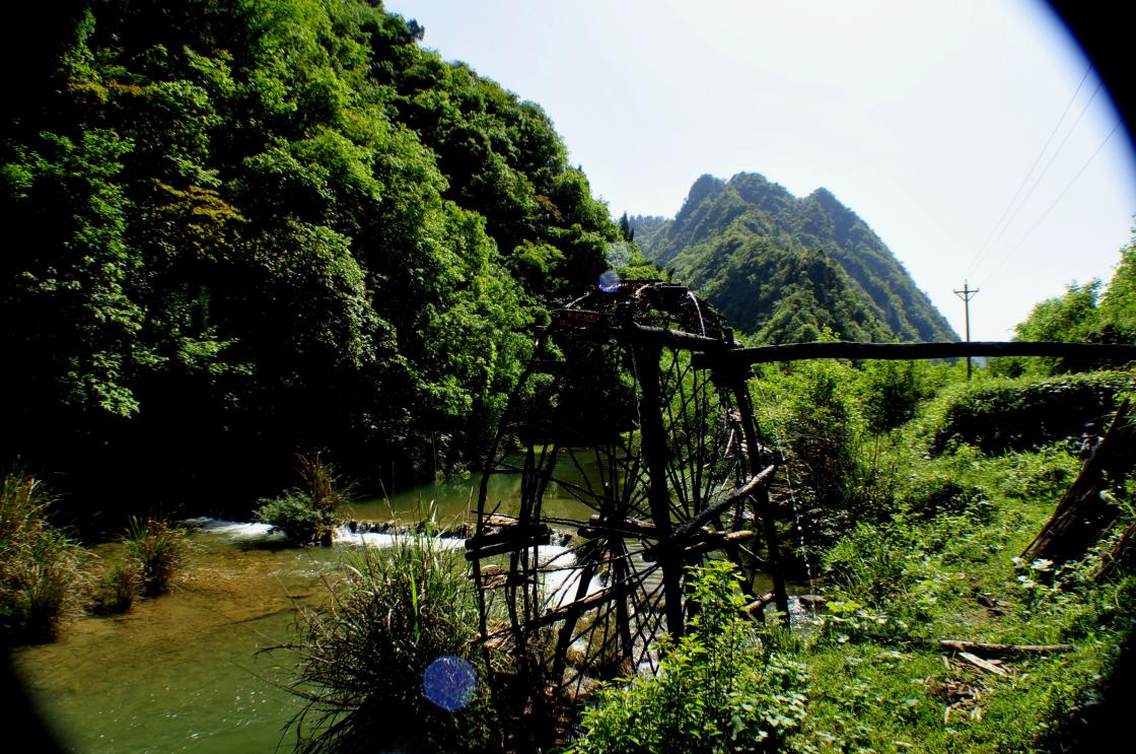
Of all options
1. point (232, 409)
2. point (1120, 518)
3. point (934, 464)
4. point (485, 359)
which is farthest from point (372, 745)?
point (485, 359)

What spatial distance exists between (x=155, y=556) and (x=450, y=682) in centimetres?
698

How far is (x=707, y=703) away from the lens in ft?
10.1

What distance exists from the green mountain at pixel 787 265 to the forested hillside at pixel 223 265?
76.3 feet

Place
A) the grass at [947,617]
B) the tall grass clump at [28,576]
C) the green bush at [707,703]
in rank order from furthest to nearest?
1. the tall grass clump at [28,576]
2. the grass at [947,617]
3. the green bush at [707,703]

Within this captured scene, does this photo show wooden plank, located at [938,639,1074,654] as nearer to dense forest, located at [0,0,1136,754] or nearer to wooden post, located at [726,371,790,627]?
dense forest, located at [0,0,1136,754]

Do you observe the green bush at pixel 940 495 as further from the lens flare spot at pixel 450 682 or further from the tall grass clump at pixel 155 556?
the tall grass clump at pixel 155 556

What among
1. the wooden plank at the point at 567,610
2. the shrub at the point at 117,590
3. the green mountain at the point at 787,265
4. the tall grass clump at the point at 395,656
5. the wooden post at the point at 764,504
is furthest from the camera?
the green mountain at the point at 787,265

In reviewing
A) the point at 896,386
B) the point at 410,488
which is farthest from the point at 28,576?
the point at 896,386

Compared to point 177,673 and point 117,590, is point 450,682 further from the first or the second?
point 117,590

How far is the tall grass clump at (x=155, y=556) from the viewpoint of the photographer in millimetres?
8328

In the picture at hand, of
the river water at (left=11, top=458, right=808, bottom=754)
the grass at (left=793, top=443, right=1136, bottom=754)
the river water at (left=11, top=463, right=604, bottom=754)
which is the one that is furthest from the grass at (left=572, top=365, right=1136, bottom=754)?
the river water at (left=11, top=458, right=808, bottom=754)

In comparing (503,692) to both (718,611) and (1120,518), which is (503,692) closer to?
(718,611)

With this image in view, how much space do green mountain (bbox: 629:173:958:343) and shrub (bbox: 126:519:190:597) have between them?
33518mm

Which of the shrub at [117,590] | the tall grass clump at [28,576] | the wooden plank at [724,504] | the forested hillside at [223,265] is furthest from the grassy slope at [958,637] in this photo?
the shrub at [117,590]
